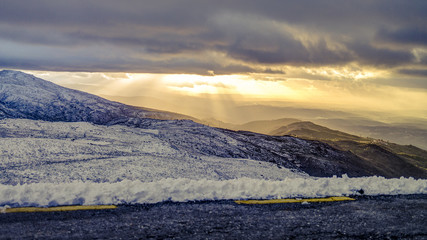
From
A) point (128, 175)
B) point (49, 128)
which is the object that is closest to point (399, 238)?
point (128, 175)

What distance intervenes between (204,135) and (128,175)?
63.3ft

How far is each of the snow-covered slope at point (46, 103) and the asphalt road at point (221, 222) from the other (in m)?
39.8

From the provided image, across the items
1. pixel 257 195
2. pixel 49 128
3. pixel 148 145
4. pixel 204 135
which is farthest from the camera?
pixel 204 135

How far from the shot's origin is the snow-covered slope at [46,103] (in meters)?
51.2

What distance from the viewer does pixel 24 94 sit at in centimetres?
5578

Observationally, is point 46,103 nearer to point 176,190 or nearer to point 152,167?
point 152,167

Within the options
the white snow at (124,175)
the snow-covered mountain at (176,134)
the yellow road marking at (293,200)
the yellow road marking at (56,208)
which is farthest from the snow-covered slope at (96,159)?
the yellow road marking at (293,200)

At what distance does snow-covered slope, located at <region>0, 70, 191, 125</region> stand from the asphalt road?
39.8m

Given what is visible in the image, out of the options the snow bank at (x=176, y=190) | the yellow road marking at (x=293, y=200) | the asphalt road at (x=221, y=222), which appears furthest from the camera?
the yellow road marking at (x=293, y=200)

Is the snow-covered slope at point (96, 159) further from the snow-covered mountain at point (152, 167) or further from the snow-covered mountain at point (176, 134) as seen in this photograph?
the snow-covered mountain at point (176, 134)

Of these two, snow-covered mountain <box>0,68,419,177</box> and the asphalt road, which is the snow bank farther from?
snow-covered mountain <box>0,68,419,177</box>

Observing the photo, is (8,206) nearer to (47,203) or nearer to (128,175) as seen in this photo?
(47,203)

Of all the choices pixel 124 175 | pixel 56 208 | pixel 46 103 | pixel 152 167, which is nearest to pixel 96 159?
pixel 152 167

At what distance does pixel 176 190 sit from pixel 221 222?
238cm
